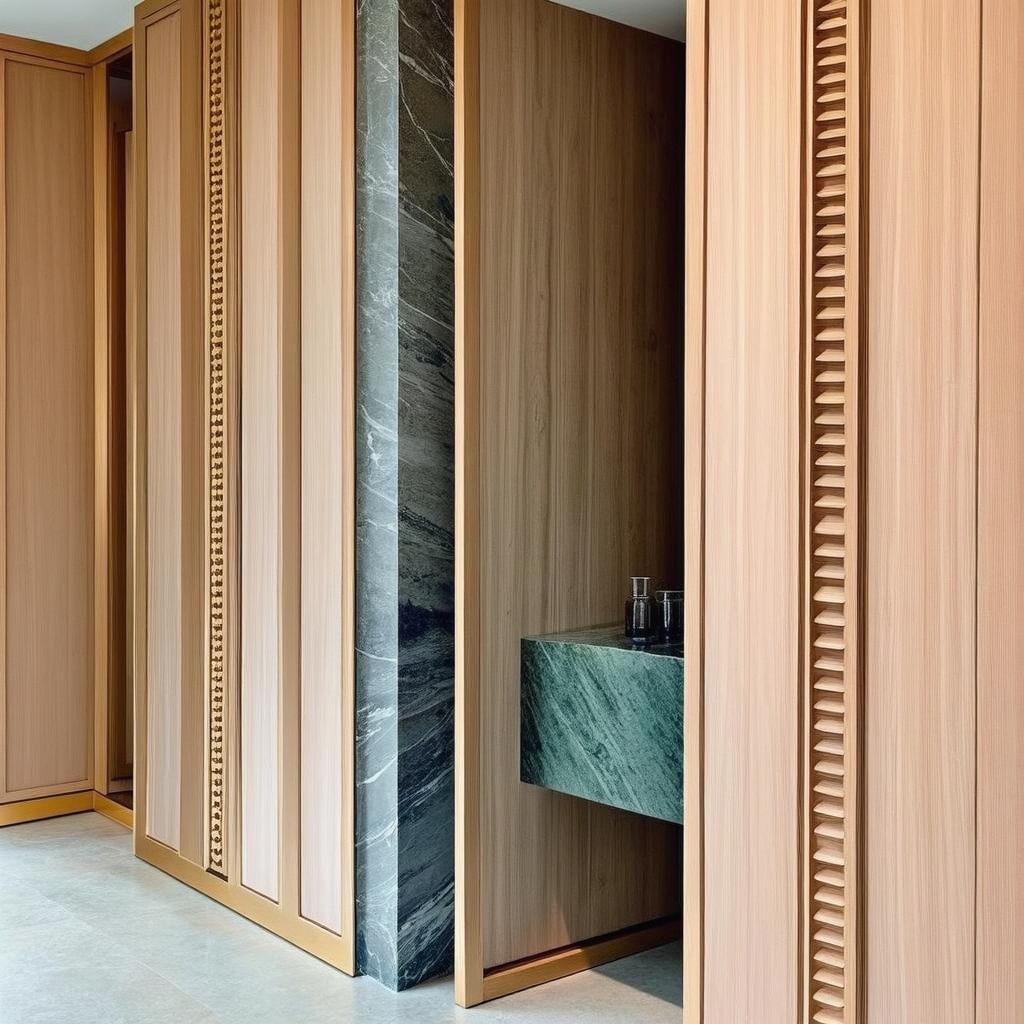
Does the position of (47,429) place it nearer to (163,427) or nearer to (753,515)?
(163,427)

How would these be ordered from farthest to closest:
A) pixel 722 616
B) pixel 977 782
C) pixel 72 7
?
pixel 72 7, pixel 722 616, pixel 977 782

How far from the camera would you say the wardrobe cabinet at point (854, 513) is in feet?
5.83

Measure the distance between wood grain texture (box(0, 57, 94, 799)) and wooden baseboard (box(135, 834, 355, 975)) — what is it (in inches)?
31.4

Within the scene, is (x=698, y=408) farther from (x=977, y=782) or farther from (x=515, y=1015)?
(x=515, y=1015)

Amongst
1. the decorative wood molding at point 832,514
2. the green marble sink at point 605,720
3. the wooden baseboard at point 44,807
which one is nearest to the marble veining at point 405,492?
the green marble sink at point 605,720

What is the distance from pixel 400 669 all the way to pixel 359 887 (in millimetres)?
593

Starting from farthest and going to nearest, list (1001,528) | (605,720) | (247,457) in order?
(247,457) → (605,720) → (1001,528)

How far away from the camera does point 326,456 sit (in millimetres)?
3254

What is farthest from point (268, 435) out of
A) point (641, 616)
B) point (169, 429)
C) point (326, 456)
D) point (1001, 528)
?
point (1001, 528)

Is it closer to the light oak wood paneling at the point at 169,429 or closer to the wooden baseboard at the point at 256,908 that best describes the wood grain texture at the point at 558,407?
the wooden baseboard at the point at 256,908

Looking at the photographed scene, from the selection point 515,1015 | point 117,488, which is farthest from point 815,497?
point 117,488

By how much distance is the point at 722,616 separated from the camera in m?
2.15

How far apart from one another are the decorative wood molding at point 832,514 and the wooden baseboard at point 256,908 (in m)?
1.55

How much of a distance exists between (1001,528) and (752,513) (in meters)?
0.44
